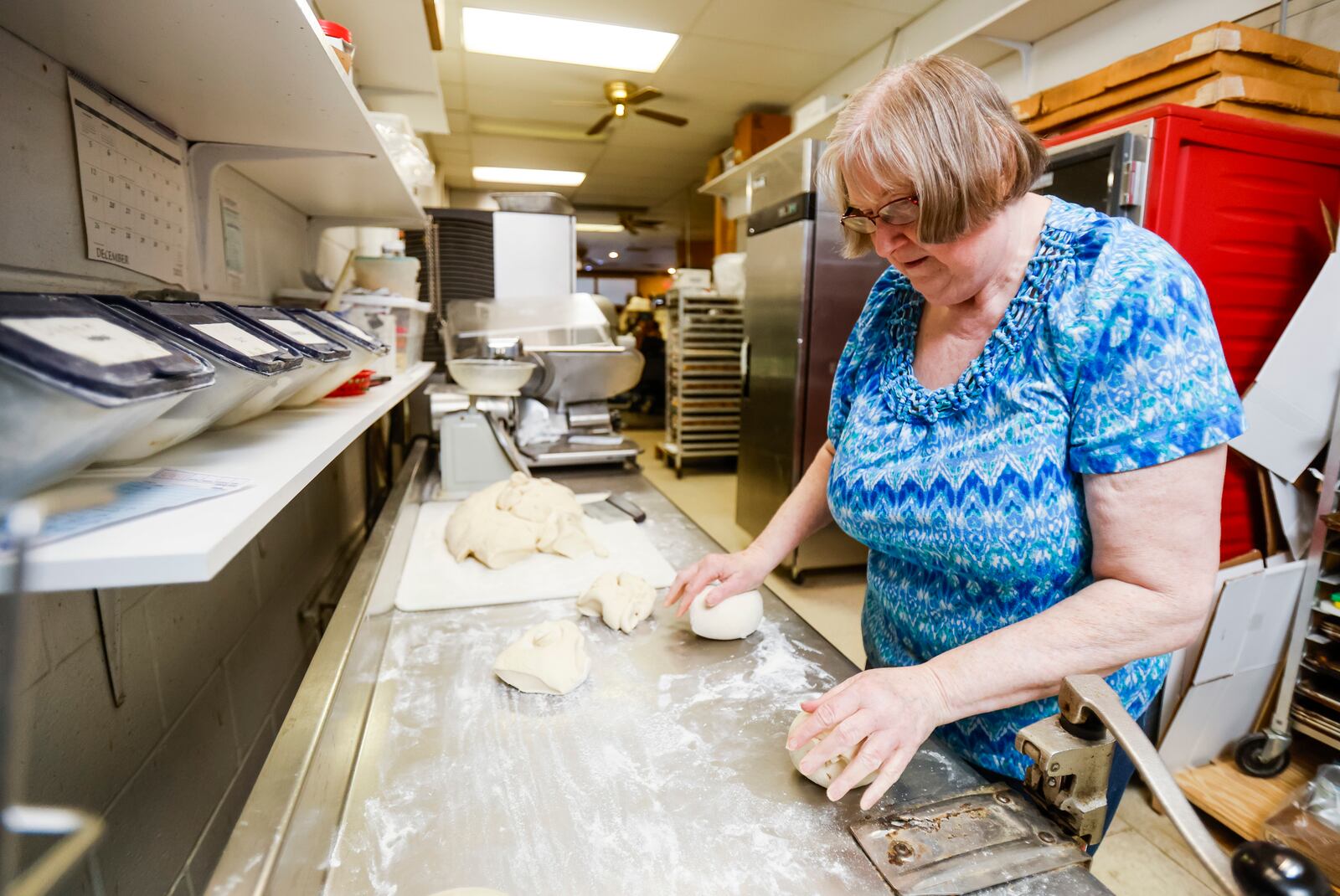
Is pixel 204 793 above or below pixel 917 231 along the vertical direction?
below

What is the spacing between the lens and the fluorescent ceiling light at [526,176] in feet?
24.5

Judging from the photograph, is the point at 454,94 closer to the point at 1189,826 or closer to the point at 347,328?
the point at 347,328

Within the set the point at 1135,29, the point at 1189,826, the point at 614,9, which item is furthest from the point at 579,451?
the point at 614,9

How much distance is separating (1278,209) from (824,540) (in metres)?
2.07

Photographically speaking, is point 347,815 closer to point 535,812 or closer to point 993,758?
point 535,812

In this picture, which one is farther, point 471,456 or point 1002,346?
point 471,456

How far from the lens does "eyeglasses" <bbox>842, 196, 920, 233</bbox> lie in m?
0.81

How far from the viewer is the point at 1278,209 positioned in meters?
1.81

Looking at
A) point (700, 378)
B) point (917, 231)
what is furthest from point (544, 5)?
point (917, 231)

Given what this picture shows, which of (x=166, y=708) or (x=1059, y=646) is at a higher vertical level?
(x=1059, y=646)

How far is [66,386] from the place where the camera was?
379 millimetres

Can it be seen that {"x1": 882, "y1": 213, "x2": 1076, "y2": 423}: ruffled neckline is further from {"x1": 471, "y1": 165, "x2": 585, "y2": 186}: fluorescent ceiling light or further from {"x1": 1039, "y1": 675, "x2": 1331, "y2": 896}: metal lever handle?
{"x1": 471, "y1": 165, "x2": 585, "y2": 186}: fluorescent ceiling light

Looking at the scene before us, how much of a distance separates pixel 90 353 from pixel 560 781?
617 mm

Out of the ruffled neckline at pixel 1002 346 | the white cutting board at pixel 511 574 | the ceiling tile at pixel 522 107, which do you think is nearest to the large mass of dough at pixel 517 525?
the white cutting board at pixel 511 574
